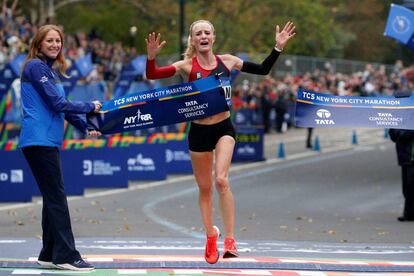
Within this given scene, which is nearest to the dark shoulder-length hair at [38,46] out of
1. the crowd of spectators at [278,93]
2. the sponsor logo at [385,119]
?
the sponsor logo at [385,119]

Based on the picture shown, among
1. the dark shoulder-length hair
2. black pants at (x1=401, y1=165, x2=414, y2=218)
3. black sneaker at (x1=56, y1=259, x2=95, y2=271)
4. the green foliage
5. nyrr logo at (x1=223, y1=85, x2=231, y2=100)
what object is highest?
the dark shoulder-length hair

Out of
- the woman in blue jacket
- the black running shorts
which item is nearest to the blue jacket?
the woman in blue jacket

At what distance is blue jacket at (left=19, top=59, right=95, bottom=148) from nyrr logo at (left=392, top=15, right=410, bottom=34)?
842 centimetres

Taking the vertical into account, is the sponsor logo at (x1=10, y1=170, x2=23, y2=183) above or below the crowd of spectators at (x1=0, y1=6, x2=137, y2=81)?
below

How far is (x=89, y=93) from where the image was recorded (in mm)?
29625

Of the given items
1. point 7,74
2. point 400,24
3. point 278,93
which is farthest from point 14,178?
point 278,93

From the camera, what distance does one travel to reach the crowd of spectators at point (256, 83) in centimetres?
3012

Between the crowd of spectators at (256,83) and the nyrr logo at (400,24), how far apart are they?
1950 millimetres

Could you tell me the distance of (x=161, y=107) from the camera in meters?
10.6

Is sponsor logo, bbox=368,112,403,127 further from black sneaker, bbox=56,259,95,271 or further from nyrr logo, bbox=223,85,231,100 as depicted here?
black sneaker, bbox=56,259,95,271

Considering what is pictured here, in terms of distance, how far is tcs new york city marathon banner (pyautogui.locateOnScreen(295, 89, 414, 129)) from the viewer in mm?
10969

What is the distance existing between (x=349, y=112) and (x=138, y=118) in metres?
1.94

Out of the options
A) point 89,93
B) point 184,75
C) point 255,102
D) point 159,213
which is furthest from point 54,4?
point 184,75

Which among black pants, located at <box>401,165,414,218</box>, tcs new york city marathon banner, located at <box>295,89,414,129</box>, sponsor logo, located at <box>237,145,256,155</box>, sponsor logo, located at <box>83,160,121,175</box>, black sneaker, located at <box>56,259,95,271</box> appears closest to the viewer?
black sneaker, located at <box>56,259,95,271</box>
